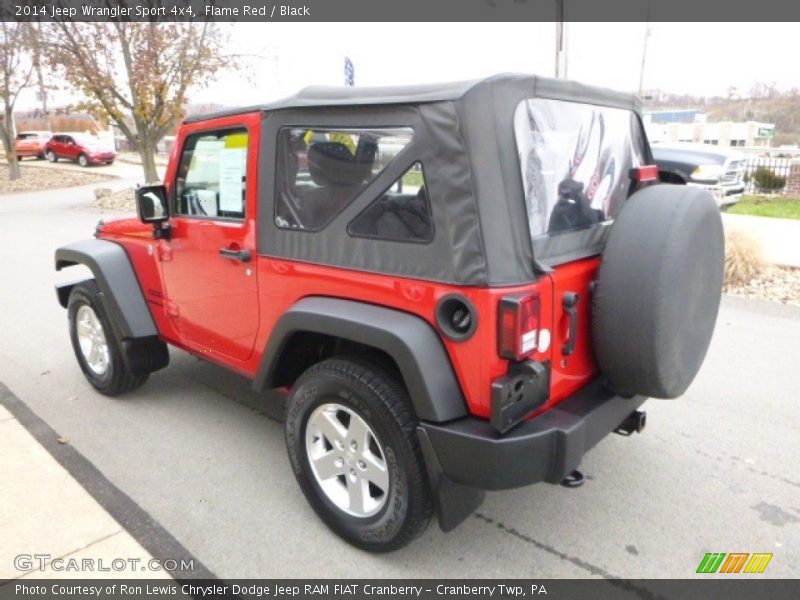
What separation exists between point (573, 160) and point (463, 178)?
2.36ft

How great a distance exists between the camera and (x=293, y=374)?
3.01m

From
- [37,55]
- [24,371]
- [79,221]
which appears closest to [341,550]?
[24,371]

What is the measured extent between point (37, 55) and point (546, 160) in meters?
19.3

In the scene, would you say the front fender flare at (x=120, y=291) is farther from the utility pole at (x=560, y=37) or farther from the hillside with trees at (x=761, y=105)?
the hillside with trees at (x=761, y=105)

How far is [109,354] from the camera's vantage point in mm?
4094

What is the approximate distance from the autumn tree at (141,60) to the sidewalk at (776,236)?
13.0 m

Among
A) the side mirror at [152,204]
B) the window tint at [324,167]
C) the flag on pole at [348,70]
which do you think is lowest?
the side mirror at [152,204]

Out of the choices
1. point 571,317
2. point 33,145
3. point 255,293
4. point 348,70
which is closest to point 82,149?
point 33,145

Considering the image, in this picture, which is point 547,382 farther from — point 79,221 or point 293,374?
point 79,221

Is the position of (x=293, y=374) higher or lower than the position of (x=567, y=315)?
lower

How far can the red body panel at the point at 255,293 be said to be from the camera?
7.35 feet

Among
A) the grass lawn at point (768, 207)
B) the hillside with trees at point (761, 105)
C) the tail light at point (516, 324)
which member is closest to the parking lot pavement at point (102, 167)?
the grass lawn at point (768, 207)

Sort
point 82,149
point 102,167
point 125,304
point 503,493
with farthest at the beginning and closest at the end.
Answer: point 102,167 → point 82,149 → point 125,304 → point 503,493

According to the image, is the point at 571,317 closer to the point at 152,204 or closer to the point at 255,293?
the point at 255,293
